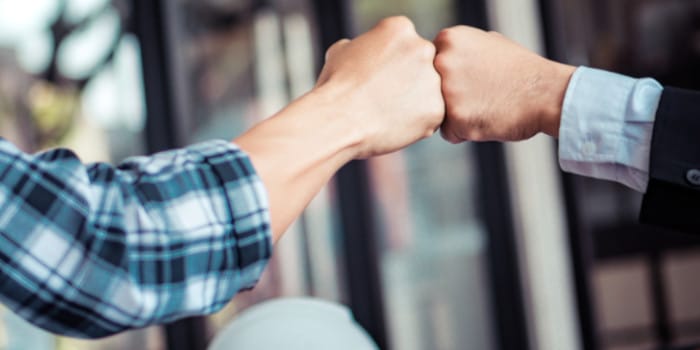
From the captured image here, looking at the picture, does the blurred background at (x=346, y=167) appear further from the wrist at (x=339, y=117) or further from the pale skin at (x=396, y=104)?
the wrist at (x=339, y=117)

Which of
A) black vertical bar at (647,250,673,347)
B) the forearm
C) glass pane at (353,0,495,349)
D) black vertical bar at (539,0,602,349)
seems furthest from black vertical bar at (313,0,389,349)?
the forearm

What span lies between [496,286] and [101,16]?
174 cm

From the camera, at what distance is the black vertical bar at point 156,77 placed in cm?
295

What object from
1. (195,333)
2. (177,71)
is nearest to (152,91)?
(177,71)

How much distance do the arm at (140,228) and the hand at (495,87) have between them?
1.47 ft

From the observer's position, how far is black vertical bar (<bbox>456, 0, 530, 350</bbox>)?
3207 mm

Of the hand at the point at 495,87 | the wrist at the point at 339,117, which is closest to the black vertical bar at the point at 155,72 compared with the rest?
the hand at the point at 495,87

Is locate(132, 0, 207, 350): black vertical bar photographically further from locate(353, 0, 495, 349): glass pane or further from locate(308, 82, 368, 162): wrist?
locate(308, 82, 368, 162): wrist

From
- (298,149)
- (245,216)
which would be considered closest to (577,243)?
(298,149)

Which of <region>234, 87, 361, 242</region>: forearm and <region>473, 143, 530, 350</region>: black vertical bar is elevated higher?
<region>234, 87, 361, 242</region>: forearm

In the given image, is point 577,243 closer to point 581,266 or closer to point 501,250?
point 581,266

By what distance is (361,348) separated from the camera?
157 cm

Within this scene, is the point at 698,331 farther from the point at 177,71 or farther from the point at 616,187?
the point at 177,71

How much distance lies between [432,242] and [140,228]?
2.74 m
